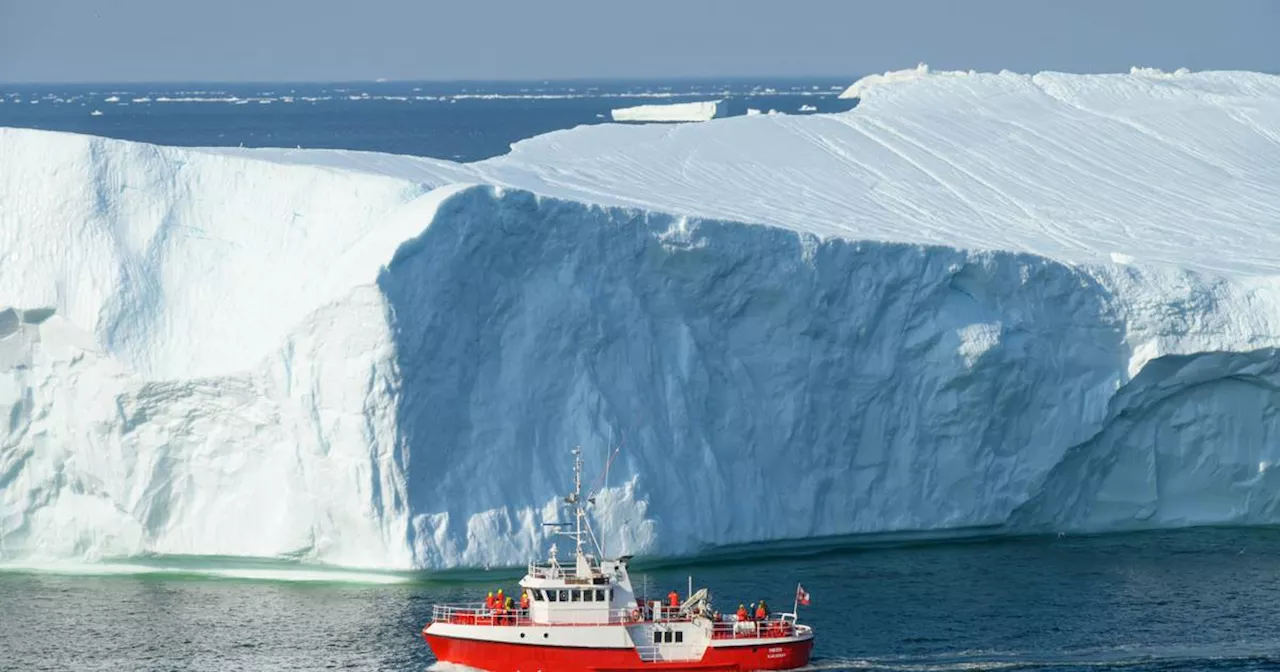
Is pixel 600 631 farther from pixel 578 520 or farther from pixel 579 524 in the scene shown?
pixel 579 524

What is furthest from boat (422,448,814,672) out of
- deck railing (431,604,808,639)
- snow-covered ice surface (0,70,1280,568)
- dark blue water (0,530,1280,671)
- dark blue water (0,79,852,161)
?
dark blue water (0,79,852,161)

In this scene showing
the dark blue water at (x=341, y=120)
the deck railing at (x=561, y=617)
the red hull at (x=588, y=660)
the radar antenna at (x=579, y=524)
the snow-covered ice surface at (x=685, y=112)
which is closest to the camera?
the red hull at (x=588, y=660)

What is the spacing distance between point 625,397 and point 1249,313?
9.67 metres

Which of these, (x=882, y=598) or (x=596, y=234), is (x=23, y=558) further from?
(x=882, y=598)

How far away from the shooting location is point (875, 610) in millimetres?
25375

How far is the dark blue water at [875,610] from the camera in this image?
23422 millimetres

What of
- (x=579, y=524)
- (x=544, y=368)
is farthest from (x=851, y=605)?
(x=544, y=368)

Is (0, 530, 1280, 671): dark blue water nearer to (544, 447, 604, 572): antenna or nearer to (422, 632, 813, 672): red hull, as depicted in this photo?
(422, 632, 813, 672): red hull

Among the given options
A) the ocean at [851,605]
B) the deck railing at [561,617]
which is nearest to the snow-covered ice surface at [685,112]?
the ocean at [851,605]

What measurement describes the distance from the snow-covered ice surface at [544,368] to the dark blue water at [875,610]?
2.00ft

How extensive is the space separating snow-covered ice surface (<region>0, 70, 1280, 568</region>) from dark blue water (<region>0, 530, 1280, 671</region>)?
61 centimetres

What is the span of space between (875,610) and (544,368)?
5.60m

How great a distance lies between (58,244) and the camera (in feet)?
90.8

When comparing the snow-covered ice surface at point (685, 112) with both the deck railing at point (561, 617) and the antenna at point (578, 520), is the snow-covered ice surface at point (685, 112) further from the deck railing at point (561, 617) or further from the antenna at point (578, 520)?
the deck railing at point (561, 617)
